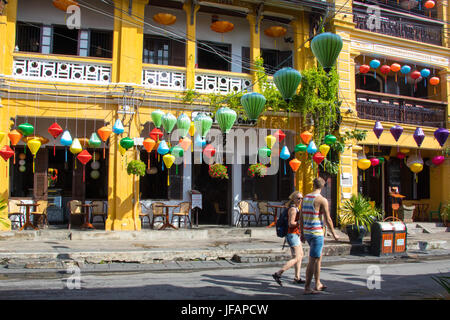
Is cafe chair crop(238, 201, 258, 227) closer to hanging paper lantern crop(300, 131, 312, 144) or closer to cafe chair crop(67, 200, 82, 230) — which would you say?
hanging paper lantern crop(300, 131, 312, 144)

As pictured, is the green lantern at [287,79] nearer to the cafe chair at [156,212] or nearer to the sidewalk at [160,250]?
the sidewalk at [160,250]

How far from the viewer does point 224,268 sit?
349 inches

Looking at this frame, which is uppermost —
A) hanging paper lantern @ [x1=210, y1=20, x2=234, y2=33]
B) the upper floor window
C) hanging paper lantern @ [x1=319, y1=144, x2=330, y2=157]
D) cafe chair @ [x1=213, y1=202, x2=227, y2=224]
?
hanging paper lantern @ [x1=210, y1=20, x2=234, y2=33]

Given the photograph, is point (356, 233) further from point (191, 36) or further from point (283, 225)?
point (191, 36)

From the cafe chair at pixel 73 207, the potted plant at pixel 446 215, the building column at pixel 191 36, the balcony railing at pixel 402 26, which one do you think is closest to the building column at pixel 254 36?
the building column at pixel 191 36

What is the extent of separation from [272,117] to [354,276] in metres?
7.80

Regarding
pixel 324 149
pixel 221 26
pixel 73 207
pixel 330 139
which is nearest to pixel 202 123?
pixel 221 26

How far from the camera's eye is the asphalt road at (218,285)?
6176 millimetres

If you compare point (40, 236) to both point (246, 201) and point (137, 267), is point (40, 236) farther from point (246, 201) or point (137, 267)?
point (246, 201)

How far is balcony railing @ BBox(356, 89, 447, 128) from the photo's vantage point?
51.8ft

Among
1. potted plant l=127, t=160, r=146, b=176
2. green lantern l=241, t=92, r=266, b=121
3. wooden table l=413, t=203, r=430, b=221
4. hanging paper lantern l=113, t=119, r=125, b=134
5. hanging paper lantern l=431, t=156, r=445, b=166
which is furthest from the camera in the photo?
wooden table l=413, t=203, r=430, b=221

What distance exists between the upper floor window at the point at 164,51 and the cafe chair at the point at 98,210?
18.5 feet

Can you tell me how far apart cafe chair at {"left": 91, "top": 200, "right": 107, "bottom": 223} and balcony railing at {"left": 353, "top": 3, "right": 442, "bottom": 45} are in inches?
497

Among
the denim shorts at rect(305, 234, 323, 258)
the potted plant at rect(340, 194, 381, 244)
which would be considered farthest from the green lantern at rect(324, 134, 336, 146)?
the denim shorts at rect(305, 234, 323, 258)
